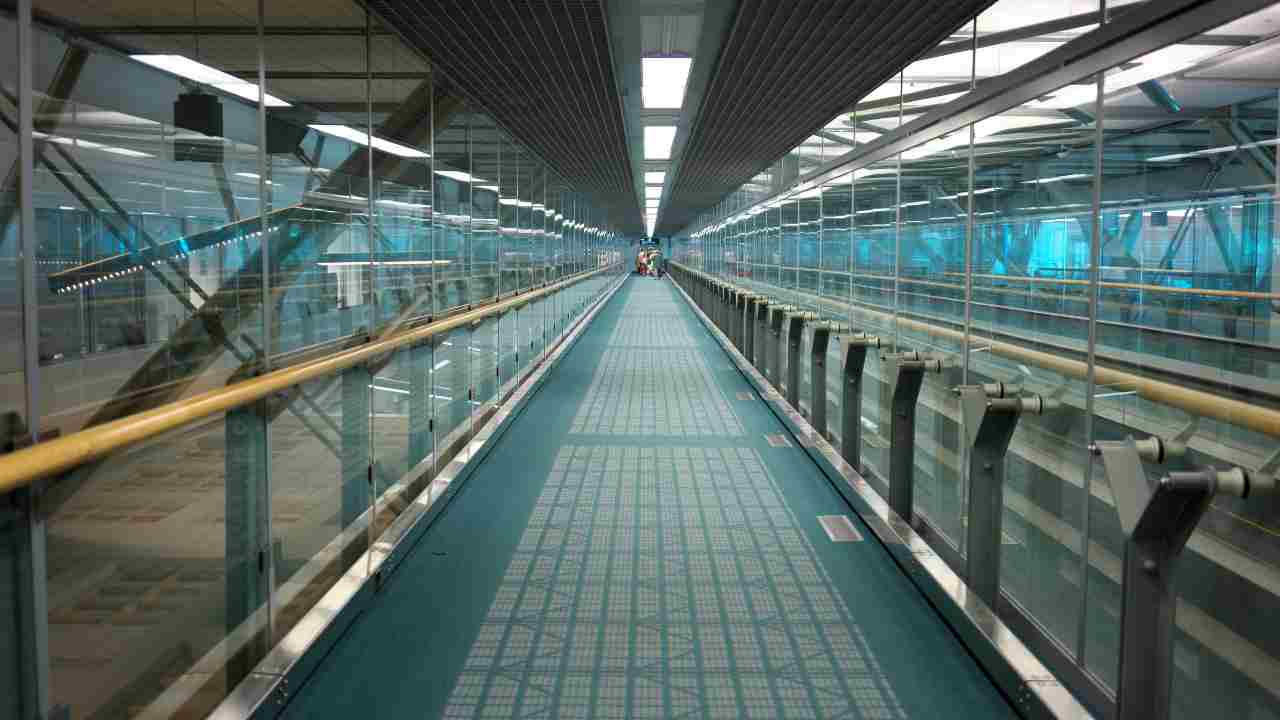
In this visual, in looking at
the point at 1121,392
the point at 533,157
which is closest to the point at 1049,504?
the point at 1121,392

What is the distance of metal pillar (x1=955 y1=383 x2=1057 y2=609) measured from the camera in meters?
3.44

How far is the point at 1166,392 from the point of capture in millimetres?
2410

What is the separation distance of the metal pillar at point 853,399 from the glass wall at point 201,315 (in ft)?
8.41

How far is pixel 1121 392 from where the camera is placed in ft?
8.80

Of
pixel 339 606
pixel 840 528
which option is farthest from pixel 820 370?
pixel 339 606

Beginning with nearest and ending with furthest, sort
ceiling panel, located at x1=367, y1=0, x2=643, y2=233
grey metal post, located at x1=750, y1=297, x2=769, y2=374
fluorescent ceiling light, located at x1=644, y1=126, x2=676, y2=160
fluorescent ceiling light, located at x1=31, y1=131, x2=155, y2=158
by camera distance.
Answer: fluorescent ceiling light, located at x1=31, y1=131, x2=155, y2=158, ceiling panel, located at x1=367, y1=0, x2=643, y2=233, grey metal post, located at x1=750, y1=297, x2=769, y2=374, fluorescent ceiling light, located at x1=644, y1=126, x2=676, y2=160

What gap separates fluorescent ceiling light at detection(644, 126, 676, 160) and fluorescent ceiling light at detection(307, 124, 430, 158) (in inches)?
263

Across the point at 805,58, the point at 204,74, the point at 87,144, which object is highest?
the point at 805,58

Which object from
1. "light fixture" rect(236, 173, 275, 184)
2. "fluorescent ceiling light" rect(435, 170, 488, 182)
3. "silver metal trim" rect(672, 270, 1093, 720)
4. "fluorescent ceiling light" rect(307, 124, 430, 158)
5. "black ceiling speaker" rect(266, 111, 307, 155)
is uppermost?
"fluorescent ceiling light" rect(435, 170, 488, 182)

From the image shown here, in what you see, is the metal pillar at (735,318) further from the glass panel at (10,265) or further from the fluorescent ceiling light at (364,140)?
the glass panel at (10,265)

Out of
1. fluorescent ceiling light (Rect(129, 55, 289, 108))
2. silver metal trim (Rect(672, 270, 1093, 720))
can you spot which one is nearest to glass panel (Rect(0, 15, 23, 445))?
fluorescent ceiling light (Rect(129, 55, 289, 108))

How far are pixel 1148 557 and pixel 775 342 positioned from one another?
691cm

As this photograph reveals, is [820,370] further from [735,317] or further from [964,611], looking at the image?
[735,317]

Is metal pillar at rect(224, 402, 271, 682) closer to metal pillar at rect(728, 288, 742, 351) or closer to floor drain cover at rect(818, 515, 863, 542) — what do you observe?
floor drain cover at rect(818, 515, 863, 542)
